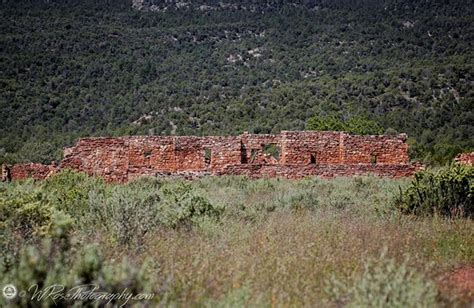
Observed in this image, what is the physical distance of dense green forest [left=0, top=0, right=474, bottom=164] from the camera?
4416 cm

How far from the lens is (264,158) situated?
23.0m

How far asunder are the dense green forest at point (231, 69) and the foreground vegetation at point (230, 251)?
2451cm

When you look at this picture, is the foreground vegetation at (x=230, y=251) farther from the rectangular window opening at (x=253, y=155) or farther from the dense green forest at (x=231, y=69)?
the dense green forest at (x=231, y=69)

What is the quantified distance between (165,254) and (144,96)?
1832 inches

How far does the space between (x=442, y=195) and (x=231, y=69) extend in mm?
49160

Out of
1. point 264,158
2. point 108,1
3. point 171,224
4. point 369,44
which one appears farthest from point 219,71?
point 171,224

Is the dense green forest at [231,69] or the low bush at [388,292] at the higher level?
the dense green forest at [231,69]

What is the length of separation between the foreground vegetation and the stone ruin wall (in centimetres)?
1026

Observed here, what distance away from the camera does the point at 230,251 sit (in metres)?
6.02

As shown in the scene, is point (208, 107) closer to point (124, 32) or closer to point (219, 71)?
point (219, 71)

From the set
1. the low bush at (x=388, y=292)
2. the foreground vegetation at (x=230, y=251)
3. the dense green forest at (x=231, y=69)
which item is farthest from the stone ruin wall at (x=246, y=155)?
the low bush at (x=388, y=292)

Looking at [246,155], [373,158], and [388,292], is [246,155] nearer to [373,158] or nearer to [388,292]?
[373,158]

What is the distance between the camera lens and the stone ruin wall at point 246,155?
20.7 meters

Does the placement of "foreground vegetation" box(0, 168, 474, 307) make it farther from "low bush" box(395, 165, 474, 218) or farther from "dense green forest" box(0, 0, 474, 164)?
"dense green forest" box(0, 0, 474, 164)
